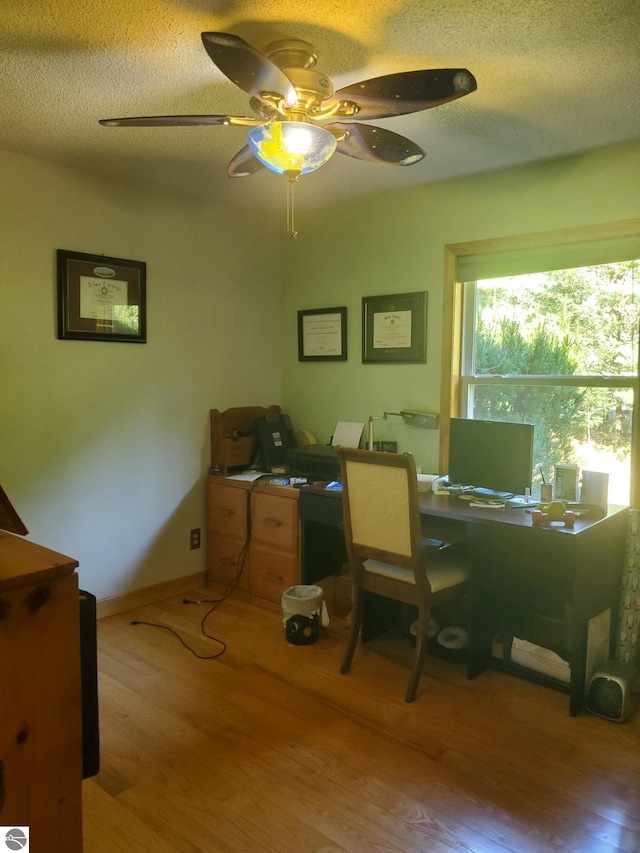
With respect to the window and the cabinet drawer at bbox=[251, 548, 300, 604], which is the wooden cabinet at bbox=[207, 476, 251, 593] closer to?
the cabinet drawer at bbox=[251, 548, 300, 604]

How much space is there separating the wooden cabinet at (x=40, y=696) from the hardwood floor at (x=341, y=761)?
619mm

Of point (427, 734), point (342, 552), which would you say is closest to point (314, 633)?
point (342, 552)

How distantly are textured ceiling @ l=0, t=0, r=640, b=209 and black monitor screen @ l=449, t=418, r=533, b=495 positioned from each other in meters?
1.23

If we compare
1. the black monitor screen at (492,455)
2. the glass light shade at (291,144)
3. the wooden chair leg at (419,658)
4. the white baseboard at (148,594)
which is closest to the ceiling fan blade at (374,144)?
the glass light shade at (291,144)

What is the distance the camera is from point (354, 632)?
267cm

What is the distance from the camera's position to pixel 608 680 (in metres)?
2.31

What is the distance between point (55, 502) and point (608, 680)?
2546 mm

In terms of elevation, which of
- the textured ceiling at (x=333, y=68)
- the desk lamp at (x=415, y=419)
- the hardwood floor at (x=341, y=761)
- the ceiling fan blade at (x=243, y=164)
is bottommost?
the hardwood floor at (x=341, y=761)

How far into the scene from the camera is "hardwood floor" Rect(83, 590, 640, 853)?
5.71 feet

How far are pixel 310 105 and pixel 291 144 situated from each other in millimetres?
165

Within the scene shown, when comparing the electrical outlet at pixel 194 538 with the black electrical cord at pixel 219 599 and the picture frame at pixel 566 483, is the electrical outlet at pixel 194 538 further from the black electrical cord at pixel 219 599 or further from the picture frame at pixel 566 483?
the picture frame at pixel 566 483

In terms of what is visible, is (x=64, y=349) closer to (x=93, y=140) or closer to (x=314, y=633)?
(x=93, y=140)

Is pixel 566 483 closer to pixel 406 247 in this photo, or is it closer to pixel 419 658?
pixel 419 658

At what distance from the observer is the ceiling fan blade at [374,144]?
193 centimetres
